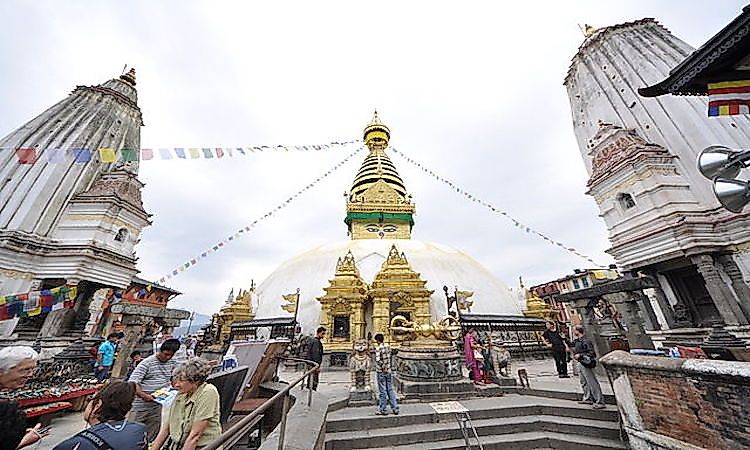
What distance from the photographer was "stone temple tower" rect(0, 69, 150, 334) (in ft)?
36.0

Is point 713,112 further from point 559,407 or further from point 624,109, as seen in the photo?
point 624,109

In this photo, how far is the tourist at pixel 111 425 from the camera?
1676mm

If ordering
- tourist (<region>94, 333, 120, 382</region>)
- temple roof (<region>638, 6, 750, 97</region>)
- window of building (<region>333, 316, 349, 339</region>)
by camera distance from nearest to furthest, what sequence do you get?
temple roof (<region>638, 6, 750, 97</region>)
tourist (<region>94, 333, 120, 382</region>)
window of building (<region>333, 316, 349, 339</region>)

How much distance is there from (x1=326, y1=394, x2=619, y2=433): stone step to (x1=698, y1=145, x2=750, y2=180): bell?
4128mm

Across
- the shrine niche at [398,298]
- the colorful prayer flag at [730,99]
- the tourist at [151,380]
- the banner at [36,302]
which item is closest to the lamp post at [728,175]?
the colorful prayer flag at [730,99]

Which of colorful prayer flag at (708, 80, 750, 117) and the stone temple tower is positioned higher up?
the stone temple tower

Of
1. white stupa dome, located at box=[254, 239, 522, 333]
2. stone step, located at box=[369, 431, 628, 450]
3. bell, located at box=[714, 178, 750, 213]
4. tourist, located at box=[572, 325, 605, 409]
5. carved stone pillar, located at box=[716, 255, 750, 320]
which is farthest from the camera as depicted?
white stupa dome, located at box=[254, 239, 522, 333]

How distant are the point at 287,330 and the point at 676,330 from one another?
1456 cm

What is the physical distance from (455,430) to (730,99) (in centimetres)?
617

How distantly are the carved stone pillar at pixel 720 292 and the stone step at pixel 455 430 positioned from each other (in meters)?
7.45

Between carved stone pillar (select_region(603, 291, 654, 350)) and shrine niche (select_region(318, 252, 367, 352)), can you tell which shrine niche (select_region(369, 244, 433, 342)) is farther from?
carved stone pillar (select_region(603, 291, 654, 350))

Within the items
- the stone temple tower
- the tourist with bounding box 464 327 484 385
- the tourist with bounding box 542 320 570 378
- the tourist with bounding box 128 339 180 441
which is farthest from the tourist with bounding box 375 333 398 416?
the stone temple tower

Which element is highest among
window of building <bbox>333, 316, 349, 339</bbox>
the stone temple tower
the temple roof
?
the stone temple tower

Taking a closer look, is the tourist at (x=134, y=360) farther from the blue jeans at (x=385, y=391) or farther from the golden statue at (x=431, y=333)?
the golden statue at (x=431, y=333)
